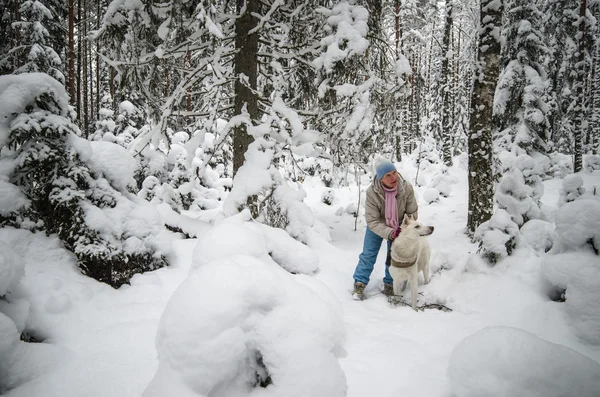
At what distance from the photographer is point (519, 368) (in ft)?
5.59

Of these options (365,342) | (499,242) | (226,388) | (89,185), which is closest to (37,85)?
(89,185)

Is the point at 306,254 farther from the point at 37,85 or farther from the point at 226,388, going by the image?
the point at 37,85

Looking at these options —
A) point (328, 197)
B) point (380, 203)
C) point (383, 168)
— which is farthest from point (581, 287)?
point (328, 197)

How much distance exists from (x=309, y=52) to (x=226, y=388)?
566 centimetres

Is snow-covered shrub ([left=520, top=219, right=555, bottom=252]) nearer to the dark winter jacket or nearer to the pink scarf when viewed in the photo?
the dark winter jacket

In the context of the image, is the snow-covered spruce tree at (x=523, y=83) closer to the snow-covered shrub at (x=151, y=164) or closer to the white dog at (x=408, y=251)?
the white dog at (x=408, y=251)

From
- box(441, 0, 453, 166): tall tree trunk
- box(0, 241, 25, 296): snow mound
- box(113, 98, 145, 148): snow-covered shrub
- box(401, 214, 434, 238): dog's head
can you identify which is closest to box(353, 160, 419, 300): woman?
box(401, 214, 434, 238): dog's head

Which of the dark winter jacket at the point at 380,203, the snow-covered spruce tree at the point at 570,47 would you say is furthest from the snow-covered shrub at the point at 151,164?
the snow-covered spruce tree at the point at 570,47

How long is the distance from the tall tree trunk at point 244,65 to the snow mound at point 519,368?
4.41 m

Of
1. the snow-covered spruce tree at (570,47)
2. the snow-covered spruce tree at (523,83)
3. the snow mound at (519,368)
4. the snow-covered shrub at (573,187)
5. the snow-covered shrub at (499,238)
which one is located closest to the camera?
the snow mound at (519,368)

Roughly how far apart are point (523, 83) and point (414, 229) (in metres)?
10.7

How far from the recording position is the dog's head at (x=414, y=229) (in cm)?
379

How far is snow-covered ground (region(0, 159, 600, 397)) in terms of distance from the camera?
1.72m

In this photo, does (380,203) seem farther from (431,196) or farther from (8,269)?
(431,196)
